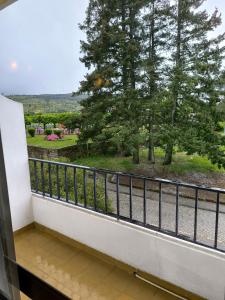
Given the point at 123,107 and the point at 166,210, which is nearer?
the point at 166,210

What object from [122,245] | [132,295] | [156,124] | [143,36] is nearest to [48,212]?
[122,245]

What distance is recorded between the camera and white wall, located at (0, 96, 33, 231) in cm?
201

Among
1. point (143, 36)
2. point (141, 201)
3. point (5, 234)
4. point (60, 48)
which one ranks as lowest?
point (141, 201)

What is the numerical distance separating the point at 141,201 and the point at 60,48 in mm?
1635

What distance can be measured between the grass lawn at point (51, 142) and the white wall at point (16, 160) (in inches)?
4.6

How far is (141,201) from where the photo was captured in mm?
1909

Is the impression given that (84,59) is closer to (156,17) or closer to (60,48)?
(60,48)

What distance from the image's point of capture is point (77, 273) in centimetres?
171

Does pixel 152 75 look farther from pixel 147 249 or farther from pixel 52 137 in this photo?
pixel 147 249

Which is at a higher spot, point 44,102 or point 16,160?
point 44,102

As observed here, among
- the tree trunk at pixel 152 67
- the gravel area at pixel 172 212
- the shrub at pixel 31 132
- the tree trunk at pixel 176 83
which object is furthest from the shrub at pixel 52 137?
the tree trunk at pixel 176 83

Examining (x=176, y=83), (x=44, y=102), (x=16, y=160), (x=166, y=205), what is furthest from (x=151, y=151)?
(x=16, y=160)

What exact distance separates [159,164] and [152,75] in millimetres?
1288

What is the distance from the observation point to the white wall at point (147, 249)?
1.39 meters
